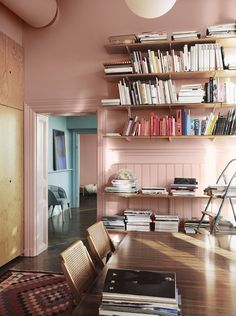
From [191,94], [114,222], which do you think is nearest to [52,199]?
[114,222]

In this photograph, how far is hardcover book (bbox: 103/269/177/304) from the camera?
47.3 inches

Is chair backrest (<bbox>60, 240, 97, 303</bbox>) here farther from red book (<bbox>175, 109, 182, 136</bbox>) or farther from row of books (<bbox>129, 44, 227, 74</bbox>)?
row of books (<bbox>129, 44, 227, 74</bbox>)

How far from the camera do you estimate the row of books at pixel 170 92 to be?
3.62 meters

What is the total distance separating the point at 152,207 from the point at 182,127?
109 cm

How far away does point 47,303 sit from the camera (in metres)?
3.03

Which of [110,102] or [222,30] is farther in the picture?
[110,102]

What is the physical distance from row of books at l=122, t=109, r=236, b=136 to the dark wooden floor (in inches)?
77.2

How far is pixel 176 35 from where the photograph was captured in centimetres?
365

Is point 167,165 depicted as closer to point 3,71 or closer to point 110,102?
point 110,102

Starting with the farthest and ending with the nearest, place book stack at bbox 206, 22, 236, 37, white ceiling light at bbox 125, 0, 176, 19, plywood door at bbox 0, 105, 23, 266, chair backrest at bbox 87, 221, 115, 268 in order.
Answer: plywood door at bbox 0, 105, 23, 266 → book stack at bbox 206, 22, 236, 37 → chair backrest at bbox 87, 221, 115, 268 → white ceiling light at bbox 125, 0, 176, 19

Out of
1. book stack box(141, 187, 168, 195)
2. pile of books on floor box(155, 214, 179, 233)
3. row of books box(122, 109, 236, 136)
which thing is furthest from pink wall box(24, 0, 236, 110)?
pile of books on floor box(155, 214, 179, 233)

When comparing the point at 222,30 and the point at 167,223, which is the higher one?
the point at 222,30

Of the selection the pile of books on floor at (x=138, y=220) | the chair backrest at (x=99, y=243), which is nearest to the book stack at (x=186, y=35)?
the pile of books on floor at (x=138, y=220)

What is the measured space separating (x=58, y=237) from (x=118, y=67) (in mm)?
3156
